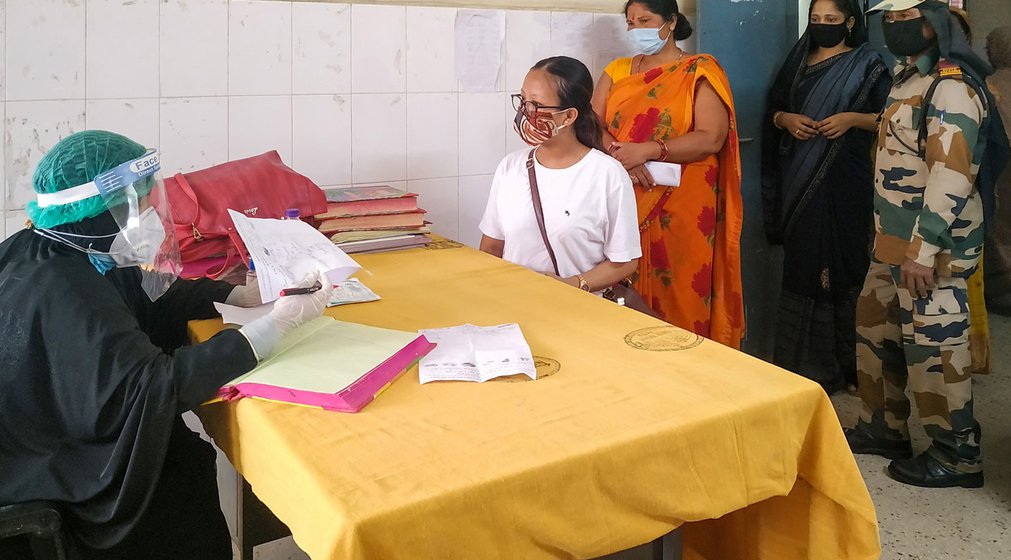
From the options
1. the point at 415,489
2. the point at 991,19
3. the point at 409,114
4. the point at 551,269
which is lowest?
the point at 415,489

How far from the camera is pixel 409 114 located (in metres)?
3.04

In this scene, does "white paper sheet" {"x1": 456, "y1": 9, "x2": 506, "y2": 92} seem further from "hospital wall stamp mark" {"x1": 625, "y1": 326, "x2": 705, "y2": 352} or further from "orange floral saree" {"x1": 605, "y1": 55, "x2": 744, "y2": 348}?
"hospital wall stamp mark" {"x1": 625, "y1": 326, "x2": 705, "y2": 352}

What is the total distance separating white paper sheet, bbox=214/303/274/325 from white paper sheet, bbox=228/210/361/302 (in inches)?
2.8

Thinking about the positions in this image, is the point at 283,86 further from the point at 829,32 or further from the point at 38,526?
the point at 829,32

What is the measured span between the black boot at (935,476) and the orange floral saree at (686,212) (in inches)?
28.6

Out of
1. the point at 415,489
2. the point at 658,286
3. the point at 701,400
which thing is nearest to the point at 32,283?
the point at 415,489

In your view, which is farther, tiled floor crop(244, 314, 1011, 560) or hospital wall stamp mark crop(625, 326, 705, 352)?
tiled floor crop(244, 314, 1011, 560)

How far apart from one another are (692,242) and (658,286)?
195 mm

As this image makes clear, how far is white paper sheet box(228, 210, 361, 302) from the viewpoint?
1.78 meters

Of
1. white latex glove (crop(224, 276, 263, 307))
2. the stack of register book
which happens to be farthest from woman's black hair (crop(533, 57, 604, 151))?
white latex glove (crop(224, 276, 263, 307))

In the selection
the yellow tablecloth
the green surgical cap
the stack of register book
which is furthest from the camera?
the stack of register book

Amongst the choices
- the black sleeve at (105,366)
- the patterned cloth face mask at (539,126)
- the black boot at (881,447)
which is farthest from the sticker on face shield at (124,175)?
the black boot at (881,447)

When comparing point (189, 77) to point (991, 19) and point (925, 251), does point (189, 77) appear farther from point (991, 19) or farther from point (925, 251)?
point (991, 19)

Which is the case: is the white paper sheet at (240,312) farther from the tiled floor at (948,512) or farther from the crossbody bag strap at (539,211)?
the tiled floor at (948,512)
